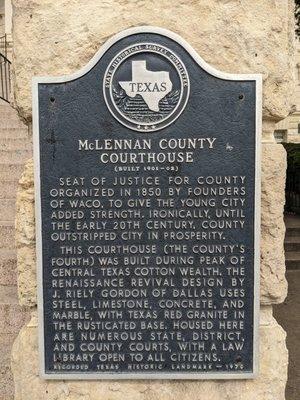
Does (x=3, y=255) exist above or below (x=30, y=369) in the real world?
above

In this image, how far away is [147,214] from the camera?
2.67 meters

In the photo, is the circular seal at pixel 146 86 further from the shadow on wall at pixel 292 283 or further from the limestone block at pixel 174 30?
the shadow on wall at pixel 292 283

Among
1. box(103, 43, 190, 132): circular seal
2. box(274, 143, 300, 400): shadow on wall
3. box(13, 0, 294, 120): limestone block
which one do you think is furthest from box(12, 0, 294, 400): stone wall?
box(274, 143, 300, 400): shadow on wall

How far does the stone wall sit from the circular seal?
157 mm

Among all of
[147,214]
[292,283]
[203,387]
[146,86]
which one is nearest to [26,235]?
[147,214]

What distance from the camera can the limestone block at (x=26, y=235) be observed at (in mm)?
2746

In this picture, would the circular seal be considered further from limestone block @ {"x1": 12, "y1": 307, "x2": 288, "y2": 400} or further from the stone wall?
limestone block @ {"x1": 12, "y1": 307, "x2": 288, "y2": 400}

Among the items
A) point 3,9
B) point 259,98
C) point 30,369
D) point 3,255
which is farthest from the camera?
point 3,9

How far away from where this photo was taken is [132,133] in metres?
2.63

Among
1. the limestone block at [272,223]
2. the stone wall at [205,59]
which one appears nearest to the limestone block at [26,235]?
the stone wall at [205,59]

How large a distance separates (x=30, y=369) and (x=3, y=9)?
44.7 ft

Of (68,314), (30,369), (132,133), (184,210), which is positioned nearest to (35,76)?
(132,133)

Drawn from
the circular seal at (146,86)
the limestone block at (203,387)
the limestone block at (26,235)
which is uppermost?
the circular seal at (146,86)

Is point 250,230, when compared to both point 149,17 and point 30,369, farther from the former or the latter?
point 30,369
